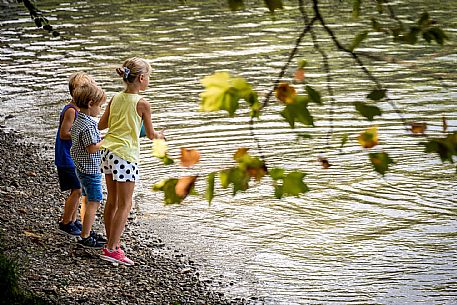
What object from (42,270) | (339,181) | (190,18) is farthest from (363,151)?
(190,18)

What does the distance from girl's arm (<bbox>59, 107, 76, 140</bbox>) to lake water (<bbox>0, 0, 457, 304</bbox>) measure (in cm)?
165

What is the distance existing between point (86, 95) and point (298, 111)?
420 centimetres

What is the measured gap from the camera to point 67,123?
6.29m

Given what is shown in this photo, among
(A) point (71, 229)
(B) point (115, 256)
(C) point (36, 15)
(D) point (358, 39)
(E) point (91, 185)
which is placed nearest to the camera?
(D) point (358, 39)

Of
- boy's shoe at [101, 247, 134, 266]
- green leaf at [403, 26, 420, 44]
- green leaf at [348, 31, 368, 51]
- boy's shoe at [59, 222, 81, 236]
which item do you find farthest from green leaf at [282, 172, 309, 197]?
boy's shoe at [59, 222, 81, 236]

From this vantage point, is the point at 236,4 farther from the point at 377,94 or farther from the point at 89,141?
the point at 89,141

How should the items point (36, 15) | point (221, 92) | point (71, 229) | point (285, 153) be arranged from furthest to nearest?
point (285, 153), point (71, 229), point (36, 15), point (221, 92)

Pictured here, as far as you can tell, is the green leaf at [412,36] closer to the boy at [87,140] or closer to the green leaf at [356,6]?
the green leaf at [356,6]

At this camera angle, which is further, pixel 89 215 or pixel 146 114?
pixel 89 215

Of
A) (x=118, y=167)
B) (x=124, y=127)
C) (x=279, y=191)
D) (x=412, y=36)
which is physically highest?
(x=412, y=36)

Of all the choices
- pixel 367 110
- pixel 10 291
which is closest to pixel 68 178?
pixel 10 291

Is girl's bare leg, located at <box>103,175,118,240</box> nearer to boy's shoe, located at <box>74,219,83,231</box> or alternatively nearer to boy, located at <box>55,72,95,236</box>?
boy, located at <box>55,72,95,236</box>

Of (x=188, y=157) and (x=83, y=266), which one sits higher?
(x=188, y=157)

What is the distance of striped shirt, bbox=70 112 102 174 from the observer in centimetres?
612
